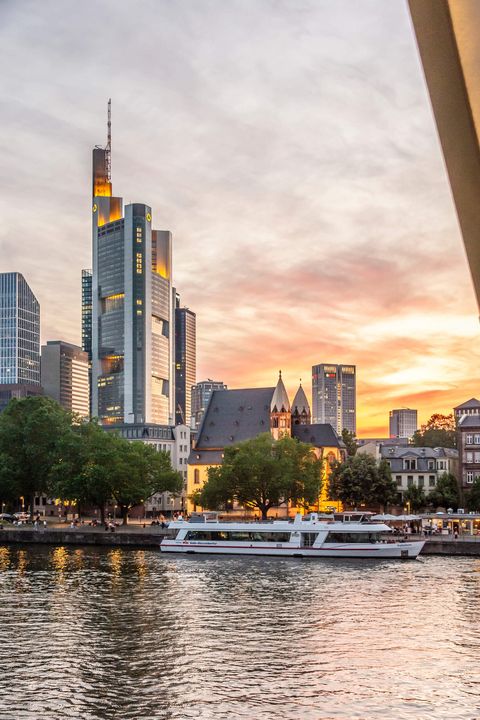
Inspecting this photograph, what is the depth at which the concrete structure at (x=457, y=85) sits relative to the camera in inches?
133

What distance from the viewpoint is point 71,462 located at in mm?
104125

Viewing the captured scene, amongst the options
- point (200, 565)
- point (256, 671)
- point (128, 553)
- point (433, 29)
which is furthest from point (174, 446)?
point (433, 29)

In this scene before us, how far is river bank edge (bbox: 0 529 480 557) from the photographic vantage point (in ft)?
249

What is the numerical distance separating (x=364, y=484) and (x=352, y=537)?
33.8 metres

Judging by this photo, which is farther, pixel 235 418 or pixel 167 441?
pixel 167 441

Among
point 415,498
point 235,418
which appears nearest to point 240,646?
point 415,498

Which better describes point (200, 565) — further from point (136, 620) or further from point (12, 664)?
point (12, 664)

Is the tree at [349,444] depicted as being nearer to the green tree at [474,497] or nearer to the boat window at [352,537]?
the green tree at [474,497]

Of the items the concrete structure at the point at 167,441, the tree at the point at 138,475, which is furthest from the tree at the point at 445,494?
the concrete structure at the point at 167,441

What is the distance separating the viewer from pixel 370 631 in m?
39.1

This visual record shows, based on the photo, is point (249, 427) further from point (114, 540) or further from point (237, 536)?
point (237, 536)

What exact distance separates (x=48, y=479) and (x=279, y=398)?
50591mm

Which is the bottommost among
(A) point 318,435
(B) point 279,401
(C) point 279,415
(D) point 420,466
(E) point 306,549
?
(E) point 306,549

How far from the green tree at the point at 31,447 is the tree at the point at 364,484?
3516 cm
